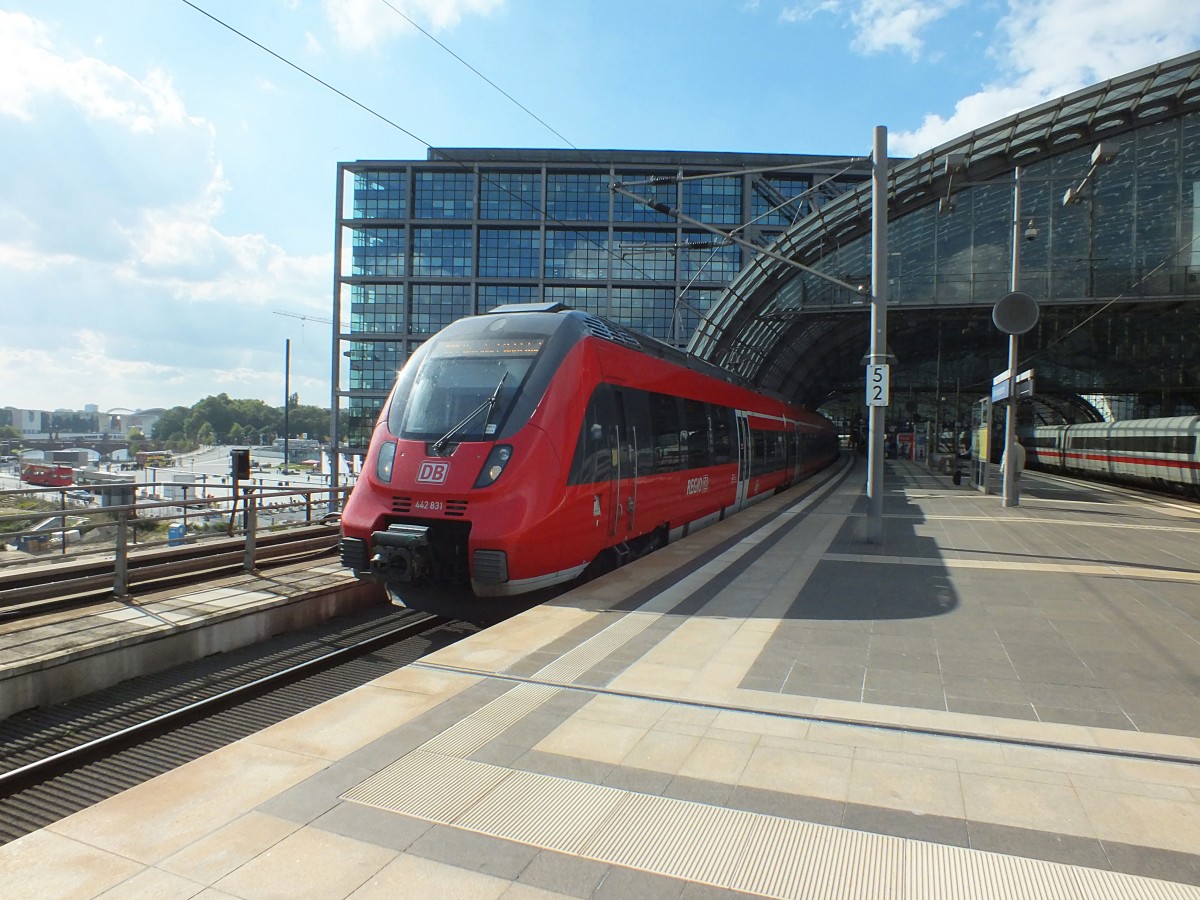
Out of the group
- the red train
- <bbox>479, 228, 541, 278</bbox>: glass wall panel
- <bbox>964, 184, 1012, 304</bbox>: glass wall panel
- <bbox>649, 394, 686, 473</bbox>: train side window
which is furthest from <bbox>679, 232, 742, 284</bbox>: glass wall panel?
<bbox>649, 394, 686, 473</bbox>: train side window

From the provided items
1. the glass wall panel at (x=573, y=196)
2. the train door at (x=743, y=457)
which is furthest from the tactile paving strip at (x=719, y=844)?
the glass wall panel at (x=573, y=196)

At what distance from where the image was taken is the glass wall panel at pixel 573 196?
2125 inches

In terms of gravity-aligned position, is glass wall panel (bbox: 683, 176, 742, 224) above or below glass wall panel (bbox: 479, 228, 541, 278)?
above

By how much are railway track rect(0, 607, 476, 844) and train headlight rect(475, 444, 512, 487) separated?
2002mm

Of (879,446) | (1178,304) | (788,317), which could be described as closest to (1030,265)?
(1178,304)

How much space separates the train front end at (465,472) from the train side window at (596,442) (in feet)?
1.33

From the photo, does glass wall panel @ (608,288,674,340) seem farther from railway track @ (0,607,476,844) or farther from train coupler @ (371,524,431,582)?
train coupler @ (371,524,431,582)

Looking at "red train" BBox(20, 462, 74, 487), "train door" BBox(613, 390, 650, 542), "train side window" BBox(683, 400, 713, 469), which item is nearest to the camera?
"train door" BBox(613, 390, 650, 542)

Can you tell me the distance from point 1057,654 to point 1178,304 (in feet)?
85.2

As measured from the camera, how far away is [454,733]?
4203 mm

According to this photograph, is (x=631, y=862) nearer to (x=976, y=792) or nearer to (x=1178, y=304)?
(x=976, y=792)

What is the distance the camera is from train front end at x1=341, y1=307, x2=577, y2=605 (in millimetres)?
7223

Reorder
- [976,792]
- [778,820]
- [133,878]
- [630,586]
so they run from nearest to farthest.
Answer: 1. [133,878]
2. [778,820]
3. [976,792]
4. [630,586]

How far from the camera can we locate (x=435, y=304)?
179ft
